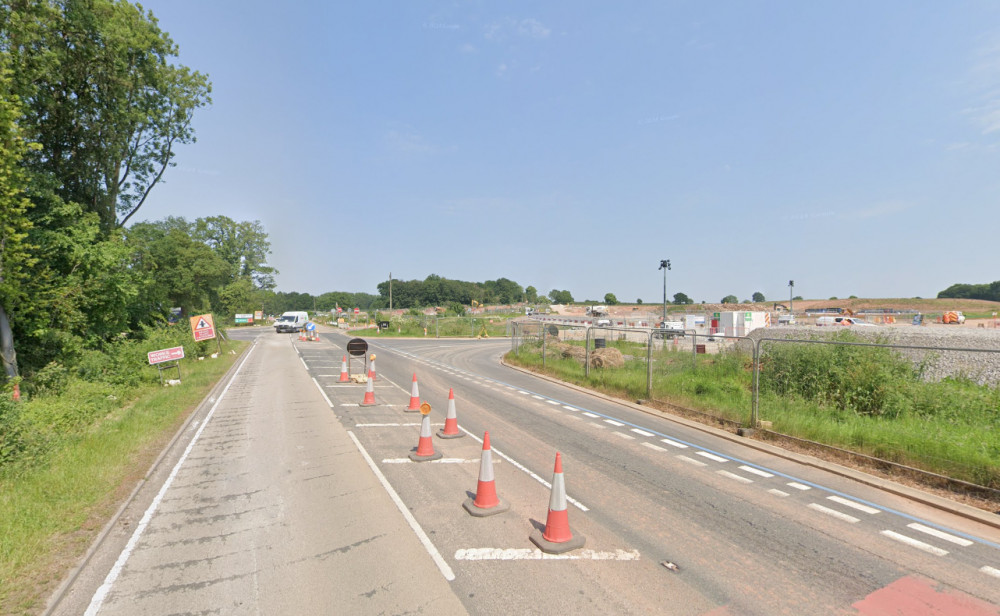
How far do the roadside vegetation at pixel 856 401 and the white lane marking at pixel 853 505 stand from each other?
1.94 m

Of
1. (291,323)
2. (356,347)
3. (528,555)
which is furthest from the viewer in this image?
(291,323)

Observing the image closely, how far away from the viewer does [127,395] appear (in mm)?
15031

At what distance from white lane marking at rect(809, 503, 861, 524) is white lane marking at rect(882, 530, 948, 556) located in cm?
36

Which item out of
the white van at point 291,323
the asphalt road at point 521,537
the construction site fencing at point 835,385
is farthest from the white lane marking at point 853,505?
the white van at point 291,323

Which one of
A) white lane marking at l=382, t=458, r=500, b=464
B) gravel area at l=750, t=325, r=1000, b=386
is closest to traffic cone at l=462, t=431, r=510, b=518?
white lane marking at l=382, t=458, r=500, b=464

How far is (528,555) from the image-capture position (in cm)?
490

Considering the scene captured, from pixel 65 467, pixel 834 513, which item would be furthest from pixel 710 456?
pixel 65 467

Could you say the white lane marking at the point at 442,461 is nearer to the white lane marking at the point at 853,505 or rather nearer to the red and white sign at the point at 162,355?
the white lane marking at the point at 853,505

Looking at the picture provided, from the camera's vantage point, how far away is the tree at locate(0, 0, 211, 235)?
52.4ft

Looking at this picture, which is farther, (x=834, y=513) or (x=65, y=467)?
(x=65, y=467)

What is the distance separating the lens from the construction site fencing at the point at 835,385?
7422 millimetres

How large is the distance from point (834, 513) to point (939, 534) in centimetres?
102

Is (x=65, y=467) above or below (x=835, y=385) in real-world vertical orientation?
below

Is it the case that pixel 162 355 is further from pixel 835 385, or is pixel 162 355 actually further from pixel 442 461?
pixel 835 385
